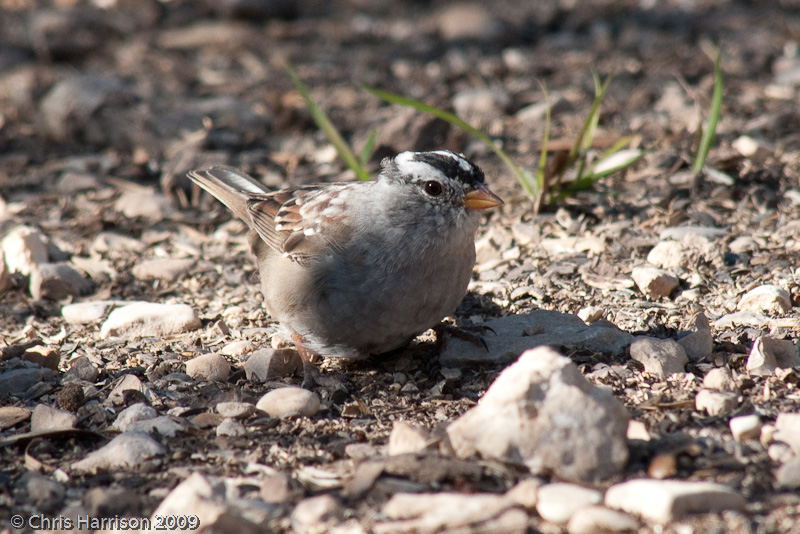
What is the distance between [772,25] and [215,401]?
6.44 m

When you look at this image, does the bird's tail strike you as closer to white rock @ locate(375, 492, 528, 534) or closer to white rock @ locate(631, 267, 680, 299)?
white rock @ locate(631, 267, 680, 299)

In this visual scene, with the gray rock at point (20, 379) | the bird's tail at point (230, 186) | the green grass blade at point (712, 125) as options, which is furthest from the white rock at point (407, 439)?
the green grass blade at point (712, 125)

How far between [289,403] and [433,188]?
3.65 feet

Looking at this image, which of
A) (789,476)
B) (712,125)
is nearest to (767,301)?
(712,125)

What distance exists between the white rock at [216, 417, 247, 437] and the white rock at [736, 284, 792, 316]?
2.24m

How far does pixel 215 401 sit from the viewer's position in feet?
11.1

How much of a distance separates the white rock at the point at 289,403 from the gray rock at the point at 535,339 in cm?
68

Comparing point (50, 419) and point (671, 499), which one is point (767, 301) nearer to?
point (671, 499)

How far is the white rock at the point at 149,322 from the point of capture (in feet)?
13.7

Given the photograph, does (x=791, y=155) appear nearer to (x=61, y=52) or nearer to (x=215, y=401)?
(x=215, y=401)

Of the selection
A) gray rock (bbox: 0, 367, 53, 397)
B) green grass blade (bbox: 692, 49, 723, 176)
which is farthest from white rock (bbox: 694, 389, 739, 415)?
gray rock (bbox: 0, 367, 53, 397)

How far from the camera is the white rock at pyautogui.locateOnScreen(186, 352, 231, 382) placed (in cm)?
362

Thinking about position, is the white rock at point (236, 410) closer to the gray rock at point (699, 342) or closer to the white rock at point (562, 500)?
the white rock at point (562, 500)

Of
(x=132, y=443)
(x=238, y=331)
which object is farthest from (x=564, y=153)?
(x=132, y=443)
